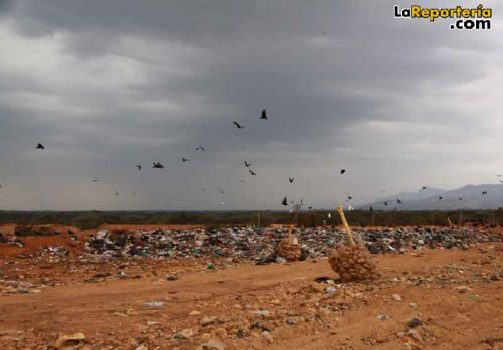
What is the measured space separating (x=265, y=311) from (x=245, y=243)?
1167cm

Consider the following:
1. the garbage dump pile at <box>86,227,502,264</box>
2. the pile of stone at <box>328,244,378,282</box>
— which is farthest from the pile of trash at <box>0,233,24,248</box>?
the pile of stone at <box>328,244,378,282</box>

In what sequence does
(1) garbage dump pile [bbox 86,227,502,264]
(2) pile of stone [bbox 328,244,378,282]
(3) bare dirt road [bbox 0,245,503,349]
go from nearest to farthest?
(3) bare dirt road [bbox 0,245,503,349]
(2) pile of stone [bbox 328,244,378,282]
(1) garbage dump pile [bbox 86,227,502,264]

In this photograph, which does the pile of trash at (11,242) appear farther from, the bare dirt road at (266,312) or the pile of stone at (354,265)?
the pile of stone at (354,265)

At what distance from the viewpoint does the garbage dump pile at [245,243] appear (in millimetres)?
15281

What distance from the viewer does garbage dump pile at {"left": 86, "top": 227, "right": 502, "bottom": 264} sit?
15.3 m

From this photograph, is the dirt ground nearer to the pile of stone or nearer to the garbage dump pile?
the pile of stone

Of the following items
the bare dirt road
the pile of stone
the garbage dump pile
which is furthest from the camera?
the garbage dump pile

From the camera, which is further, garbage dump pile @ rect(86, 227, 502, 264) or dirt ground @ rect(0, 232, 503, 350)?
garbage dump pile @ rect(86, 227, 502, 264)

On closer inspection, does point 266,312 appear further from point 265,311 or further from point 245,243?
point 245,243

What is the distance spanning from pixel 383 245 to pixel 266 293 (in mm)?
8882

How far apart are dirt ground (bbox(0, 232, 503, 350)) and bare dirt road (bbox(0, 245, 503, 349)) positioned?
0.04 ft

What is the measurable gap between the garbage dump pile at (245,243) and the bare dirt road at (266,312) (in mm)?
4496

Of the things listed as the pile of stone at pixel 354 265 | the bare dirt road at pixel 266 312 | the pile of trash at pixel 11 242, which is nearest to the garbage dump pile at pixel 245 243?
the pile of trash at pixel 11 242

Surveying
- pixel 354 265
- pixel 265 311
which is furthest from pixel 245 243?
pixel 265 311
